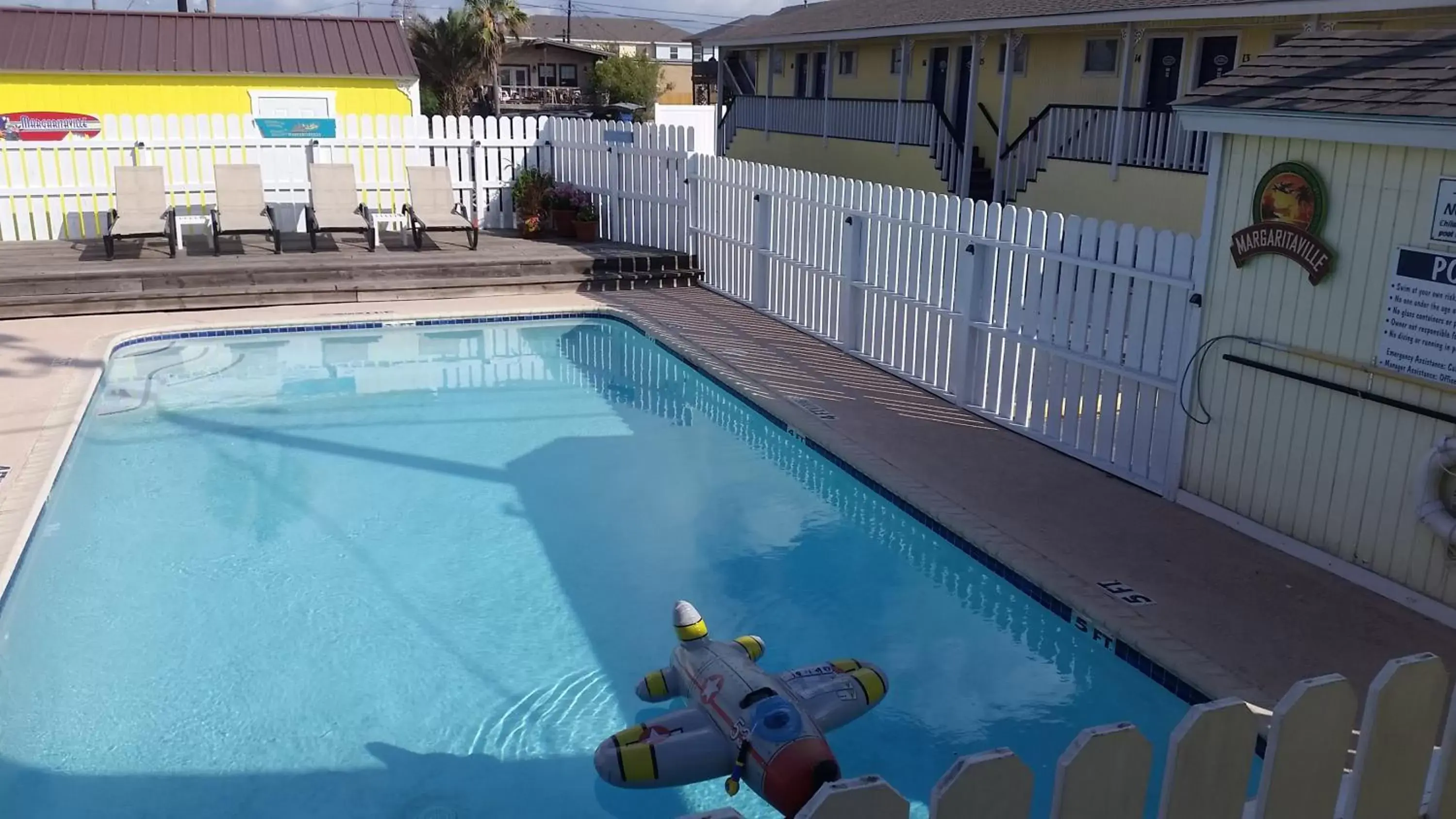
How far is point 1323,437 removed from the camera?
5.62 meters

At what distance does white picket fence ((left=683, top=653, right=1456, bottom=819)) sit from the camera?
1900 mm

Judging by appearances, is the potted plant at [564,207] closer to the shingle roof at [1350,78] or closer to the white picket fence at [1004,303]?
the white picket fence at [1004,303]

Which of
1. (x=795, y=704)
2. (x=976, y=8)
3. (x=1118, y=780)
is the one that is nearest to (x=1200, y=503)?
(x=795, y=704)

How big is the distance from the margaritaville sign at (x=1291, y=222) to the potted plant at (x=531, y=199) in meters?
10.6

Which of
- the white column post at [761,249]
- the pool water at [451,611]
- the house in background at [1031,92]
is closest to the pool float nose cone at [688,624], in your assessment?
the pool water at [451,611]

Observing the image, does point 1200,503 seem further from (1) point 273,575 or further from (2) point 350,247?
(2) point 350,247

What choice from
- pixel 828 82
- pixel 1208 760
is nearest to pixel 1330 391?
pixel 1208 760

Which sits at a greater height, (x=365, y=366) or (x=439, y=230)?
(x=439, y=230)

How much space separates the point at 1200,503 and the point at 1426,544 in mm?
1376

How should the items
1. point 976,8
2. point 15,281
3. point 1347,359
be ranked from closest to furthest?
point 1347,359, point 15,281, point 976,8

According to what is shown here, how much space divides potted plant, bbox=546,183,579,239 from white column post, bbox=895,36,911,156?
17.8ft

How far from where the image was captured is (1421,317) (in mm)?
5059

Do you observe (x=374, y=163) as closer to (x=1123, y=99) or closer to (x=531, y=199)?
(x=531, y=199)

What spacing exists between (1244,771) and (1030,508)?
435 centimetres
